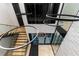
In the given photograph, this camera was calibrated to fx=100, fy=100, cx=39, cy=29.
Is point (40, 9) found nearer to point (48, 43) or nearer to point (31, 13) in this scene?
point (31, 13)

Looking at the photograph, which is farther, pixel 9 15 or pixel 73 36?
pixel 9 15

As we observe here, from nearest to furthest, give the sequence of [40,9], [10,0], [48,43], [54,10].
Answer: [10,0], [54,10], [40,9], [48,43]

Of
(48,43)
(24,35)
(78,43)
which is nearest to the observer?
(78,43)

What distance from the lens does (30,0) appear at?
2.77 ft

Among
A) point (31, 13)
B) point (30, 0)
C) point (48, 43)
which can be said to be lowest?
point (48, 43)

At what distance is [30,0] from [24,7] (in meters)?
2.11

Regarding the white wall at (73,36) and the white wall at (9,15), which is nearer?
the white wall at (73,36)

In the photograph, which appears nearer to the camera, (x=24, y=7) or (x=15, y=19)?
(x=24, y=7)

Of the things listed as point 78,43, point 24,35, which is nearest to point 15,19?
point 24,35

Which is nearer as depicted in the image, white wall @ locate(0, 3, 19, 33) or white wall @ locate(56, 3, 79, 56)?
white wall @ locate(56, 3, 79, 56)

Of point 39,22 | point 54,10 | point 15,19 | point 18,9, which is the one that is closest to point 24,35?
point 15,19

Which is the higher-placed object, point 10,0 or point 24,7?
point 10,0

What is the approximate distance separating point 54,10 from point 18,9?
1.02 m

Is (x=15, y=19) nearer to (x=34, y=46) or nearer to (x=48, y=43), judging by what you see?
(x=34, y=46)
